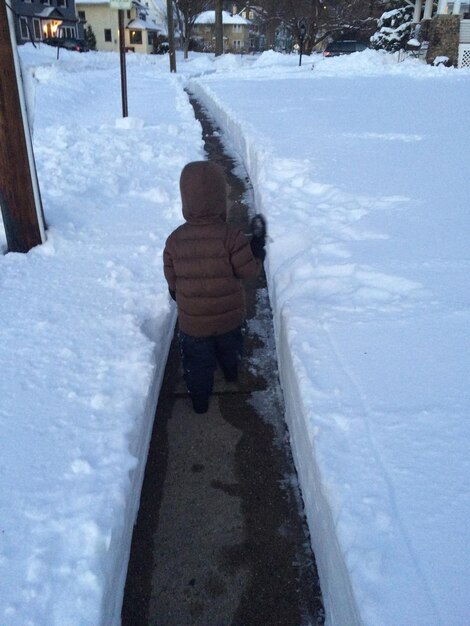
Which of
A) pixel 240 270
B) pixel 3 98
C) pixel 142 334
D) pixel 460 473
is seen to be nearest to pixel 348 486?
pixel 460 473

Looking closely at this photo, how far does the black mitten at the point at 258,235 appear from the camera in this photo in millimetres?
2789

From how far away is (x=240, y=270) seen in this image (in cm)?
274

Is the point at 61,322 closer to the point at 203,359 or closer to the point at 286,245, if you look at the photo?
the point at 203,359

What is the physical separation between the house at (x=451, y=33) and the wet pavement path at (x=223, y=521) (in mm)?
23871

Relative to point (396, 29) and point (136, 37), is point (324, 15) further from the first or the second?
point (136, 37)

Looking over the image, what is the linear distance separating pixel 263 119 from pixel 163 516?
881 cm

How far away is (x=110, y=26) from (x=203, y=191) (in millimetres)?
61965

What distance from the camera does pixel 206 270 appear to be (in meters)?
2.74

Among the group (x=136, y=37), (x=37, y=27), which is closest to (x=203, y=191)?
(x=37, y=27)

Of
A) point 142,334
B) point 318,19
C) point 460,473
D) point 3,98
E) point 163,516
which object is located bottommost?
point 163,516

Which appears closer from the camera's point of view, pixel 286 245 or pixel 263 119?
pixel 286 245

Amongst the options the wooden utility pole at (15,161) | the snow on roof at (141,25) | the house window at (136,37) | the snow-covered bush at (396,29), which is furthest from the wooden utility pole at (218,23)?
the wooden utility pole at (15,161)

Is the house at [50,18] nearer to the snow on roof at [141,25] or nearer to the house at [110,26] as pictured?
the house at [110,26]

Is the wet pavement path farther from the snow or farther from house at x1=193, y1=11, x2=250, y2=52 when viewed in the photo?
house at x1=193, y1=11, x2=250, y2=52
